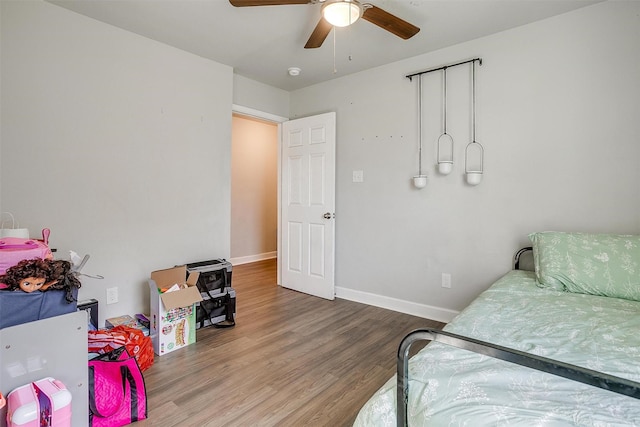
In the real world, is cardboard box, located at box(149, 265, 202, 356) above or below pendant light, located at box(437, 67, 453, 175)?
below

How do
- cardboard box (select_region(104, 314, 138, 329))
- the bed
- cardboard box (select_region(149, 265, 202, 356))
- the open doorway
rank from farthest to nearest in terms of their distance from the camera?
the open doorway, cardboard box (select_region(104, 314, 138, 329)), cardboard box (select_region(149, 265, 202, 356)), the bed

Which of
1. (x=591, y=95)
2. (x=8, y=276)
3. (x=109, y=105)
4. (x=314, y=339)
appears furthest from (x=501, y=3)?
(x=8, y=276)

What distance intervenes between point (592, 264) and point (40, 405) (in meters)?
2.93

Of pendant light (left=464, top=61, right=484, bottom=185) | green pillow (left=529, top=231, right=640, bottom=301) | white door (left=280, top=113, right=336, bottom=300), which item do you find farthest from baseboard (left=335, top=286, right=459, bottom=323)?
pendant light (left=464, top=61, right=484, bottom=185)

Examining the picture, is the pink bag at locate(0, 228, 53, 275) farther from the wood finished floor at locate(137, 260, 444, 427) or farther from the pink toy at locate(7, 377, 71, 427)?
the wood finished floor at locate(137, 260, 444, 427)

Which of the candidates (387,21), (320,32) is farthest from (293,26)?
(387,21)

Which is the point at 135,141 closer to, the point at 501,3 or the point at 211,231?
the point at 211,231

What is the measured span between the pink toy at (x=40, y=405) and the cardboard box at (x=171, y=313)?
101 cm

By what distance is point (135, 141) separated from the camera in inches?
114

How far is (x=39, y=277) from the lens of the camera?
153cm

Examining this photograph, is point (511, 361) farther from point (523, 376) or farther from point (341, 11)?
point (341, 11)

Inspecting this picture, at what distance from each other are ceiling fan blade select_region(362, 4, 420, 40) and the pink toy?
7.92 feet

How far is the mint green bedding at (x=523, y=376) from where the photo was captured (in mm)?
915

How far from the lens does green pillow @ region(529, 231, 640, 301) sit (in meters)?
1.97
